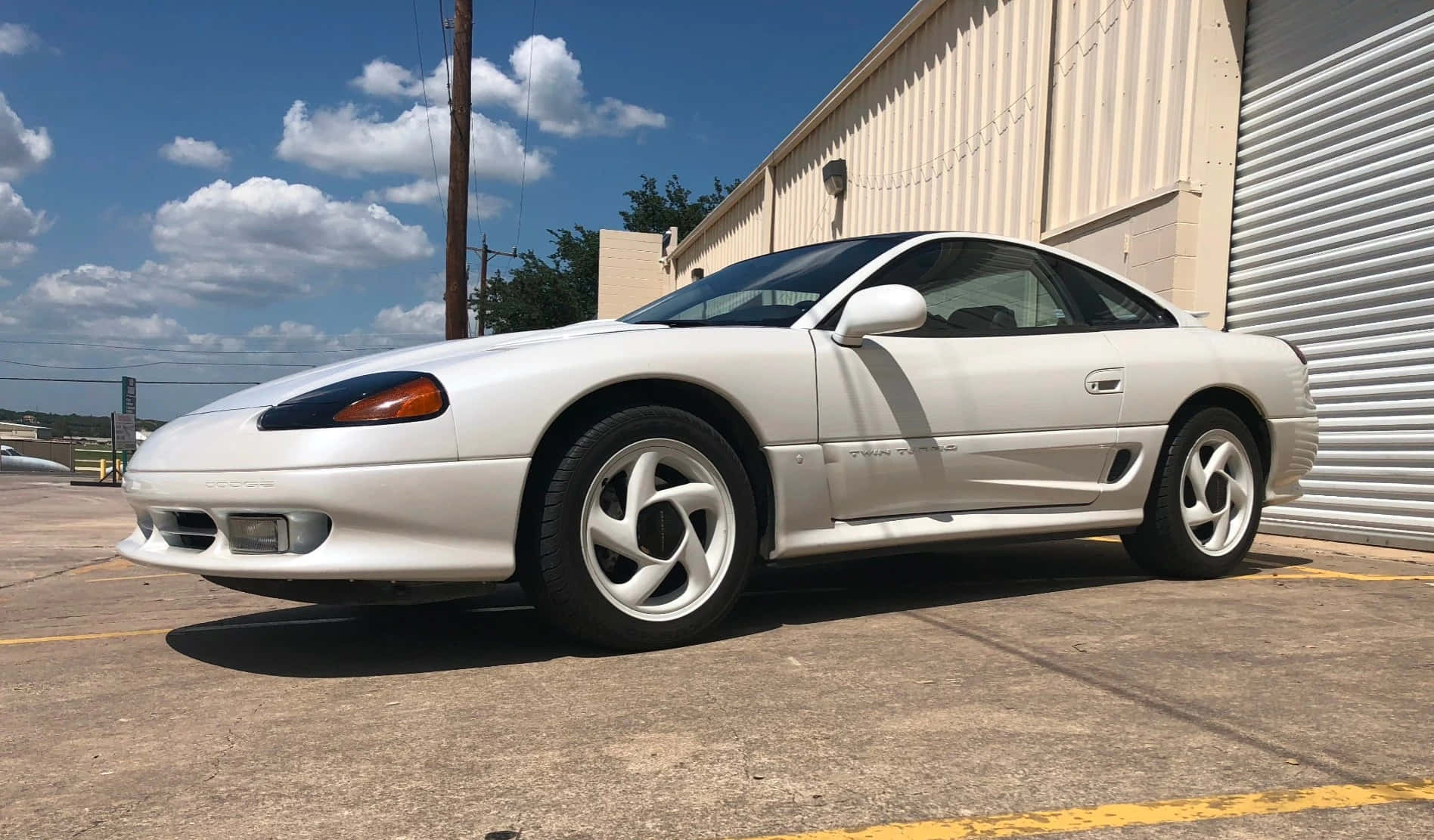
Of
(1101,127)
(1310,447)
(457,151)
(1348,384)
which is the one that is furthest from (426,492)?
(457,151)

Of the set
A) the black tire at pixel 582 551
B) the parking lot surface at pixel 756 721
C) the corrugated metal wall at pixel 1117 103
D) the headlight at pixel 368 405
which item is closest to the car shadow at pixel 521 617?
the parking lot surface at pixel 756 721

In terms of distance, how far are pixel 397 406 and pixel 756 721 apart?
124cm

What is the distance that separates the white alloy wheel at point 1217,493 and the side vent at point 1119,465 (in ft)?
1.07

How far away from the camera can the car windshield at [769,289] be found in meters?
3.51

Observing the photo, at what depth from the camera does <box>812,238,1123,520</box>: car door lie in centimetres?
328

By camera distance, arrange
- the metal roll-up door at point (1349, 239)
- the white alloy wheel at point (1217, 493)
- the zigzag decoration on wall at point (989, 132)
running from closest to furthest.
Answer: the white alloy wheel at point (1217, 493), the metal roll-up door at point (1349, 239), the zigzag decoration on wall at point (989, 132)

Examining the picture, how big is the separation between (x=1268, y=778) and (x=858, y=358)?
176 cm

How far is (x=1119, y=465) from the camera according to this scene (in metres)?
3.90

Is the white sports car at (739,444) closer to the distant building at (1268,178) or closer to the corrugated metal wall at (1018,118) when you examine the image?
the distant building at (1268,178)

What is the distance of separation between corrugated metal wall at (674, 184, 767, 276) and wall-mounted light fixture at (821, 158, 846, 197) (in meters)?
3.55

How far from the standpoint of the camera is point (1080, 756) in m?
2.00

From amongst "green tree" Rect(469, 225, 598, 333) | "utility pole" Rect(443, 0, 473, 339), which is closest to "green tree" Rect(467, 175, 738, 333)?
"green tree" Rect(469, 225, 598, 333)

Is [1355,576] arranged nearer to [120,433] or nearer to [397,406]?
[397,406]

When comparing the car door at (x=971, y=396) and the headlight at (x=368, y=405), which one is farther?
the car door at (x=971, y=396)
